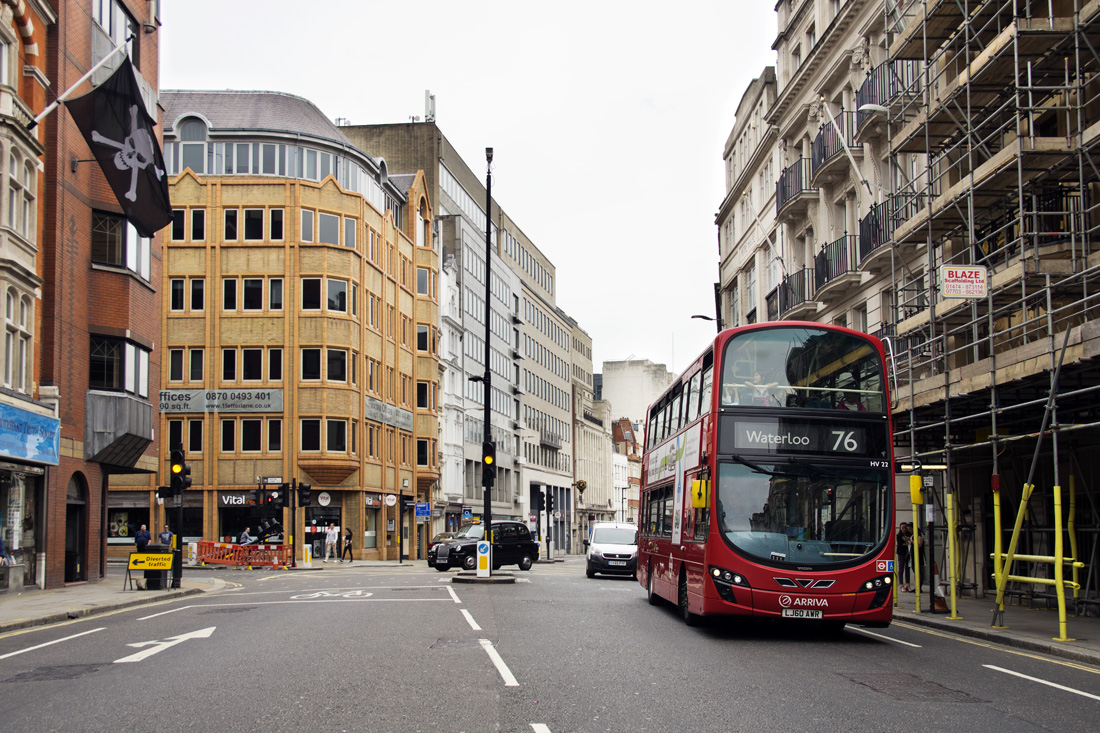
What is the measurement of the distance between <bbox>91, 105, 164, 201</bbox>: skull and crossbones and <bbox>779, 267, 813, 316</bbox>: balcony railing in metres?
19.2

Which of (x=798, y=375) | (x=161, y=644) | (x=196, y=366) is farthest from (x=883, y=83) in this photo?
(x=196, y=366)

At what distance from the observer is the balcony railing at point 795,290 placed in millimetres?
36312

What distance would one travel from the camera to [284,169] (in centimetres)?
5616

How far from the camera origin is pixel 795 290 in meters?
37.1

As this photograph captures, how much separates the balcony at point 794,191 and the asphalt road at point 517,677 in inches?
770

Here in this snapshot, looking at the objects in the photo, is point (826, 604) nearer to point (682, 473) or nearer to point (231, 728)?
point (682, 473)

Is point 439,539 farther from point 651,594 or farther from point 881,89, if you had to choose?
point 881,89

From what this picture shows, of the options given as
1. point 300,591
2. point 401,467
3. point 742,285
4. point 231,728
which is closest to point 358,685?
point 231,728

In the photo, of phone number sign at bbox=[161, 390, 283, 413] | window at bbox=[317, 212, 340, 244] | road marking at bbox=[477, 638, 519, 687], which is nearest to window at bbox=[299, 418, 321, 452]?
phone number sign at bbox=[161, 390, 283, 413]

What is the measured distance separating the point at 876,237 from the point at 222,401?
116ft

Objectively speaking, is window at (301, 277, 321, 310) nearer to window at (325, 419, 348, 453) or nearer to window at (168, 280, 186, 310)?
window at (325, 419, 348, 453)

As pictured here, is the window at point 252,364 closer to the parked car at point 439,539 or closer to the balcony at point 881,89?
the parked car at point 439,539

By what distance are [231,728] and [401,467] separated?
55.1 meters

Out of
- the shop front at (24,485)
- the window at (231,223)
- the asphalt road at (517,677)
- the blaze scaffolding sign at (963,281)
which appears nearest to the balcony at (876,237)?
the blaze scaffolding sign at (963,281)
